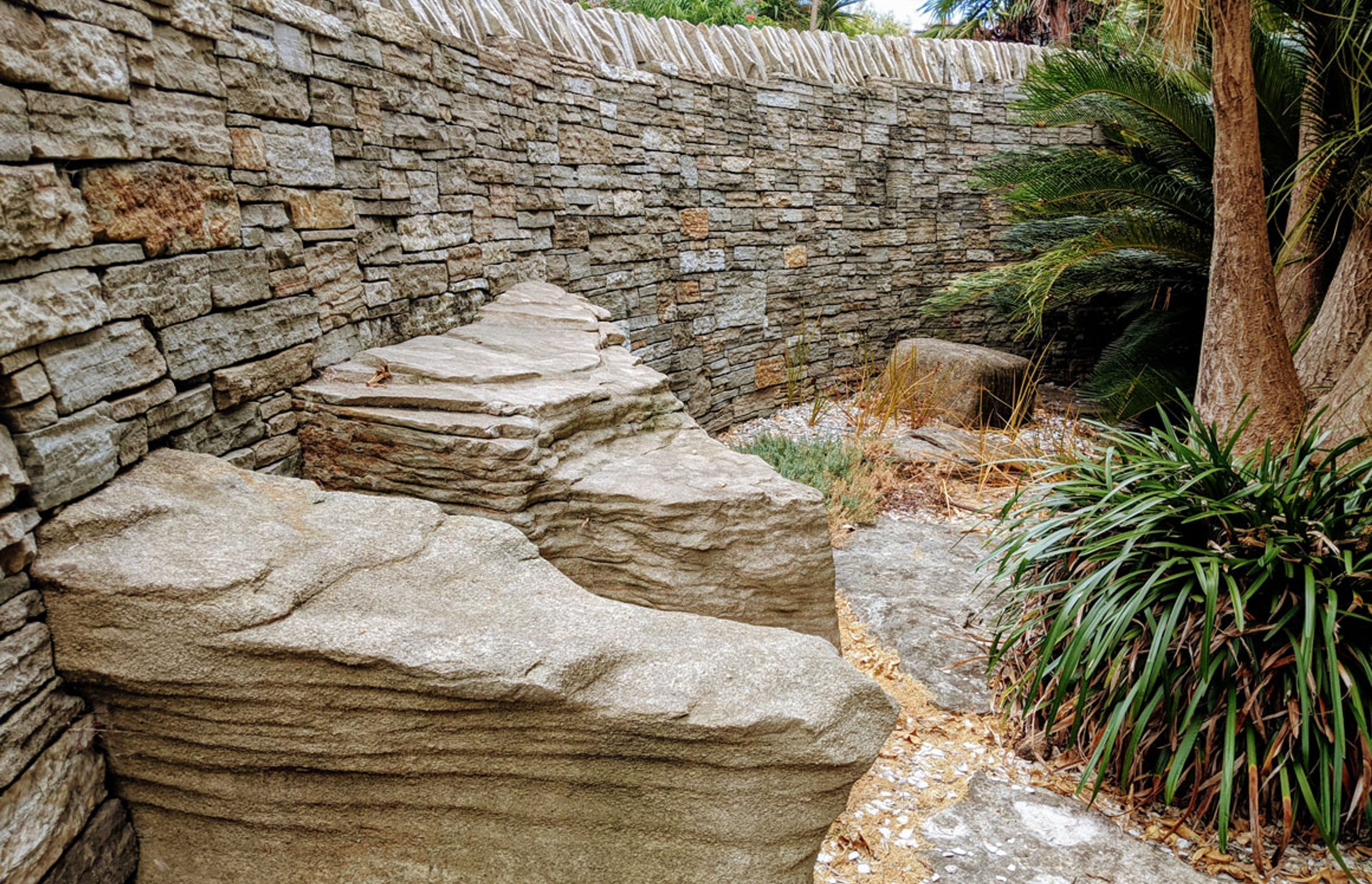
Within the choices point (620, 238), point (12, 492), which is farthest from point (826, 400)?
point (12, 492)

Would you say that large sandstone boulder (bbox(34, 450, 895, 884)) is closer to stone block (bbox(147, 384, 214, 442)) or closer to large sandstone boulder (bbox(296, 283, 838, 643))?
stone block (bbox(147, 384, 214, 442))

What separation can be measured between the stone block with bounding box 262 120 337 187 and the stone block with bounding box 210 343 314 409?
A: 50cm

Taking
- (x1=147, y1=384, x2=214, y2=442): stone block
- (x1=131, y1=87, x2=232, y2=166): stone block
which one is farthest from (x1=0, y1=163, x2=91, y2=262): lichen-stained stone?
(x1=147, y1=384, x2=214, y2=442): stone block

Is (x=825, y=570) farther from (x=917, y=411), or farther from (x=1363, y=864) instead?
(x=917, y=411)

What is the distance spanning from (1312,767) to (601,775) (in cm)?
184

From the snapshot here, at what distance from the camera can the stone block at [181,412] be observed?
6.65ft

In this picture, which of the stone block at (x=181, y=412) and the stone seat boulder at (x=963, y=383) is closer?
the stone block at (x=181, y=412)

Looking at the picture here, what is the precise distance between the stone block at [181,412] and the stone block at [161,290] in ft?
0.58

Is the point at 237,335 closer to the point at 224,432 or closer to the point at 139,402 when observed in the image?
the point at 224,432

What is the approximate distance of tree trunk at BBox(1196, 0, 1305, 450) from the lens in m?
3.33

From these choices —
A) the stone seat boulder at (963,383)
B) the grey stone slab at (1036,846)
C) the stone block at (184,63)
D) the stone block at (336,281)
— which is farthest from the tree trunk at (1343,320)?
the stone block at (184,63)

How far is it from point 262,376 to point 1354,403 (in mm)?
3622

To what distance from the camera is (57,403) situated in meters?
1.71

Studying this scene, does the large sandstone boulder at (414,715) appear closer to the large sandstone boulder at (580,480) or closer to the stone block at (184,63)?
the large sandstone boulder at (580,480)
